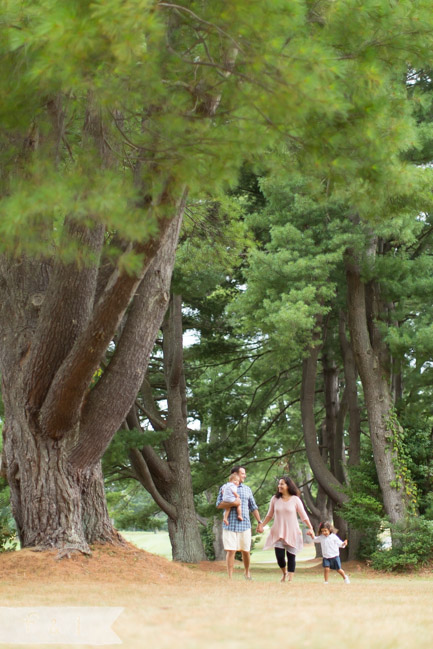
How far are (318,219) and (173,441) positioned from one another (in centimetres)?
633

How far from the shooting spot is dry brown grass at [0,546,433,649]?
402 cm

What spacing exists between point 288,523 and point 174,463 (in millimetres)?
8196

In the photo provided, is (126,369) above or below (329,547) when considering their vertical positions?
above

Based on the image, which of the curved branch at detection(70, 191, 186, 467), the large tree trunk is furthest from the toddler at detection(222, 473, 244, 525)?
the large tree trunk

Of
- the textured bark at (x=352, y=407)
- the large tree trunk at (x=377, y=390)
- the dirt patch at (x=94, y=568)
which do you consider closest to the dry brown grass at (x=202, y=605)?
the dirt patch at (x=94, y=568)

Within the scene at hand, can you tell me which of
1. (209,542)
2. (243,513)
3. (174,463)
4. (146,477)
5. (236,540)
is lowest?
(209,542)

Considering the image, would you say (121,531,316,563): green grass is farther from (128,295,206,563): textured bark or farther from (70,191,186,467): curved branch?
(70,191,186,467): curved branch

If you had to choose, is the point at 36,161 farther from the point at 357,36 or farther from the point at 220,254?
the point at 220,254

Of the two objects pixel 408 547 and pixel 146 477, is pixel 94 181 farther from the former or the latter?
pixel 146 477

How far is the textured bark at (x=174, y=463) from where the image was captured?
1625 centimetres

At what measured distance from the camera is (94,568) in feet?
25.8

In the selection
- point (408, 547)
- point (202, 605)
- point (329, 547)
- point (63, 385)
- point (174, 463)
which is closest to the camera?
point (202, 605)

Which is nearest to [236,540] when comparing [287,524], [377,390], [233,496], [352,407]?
[233,496]

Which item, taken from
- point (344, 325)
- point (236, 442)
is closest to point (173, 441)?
point (236, 442)
